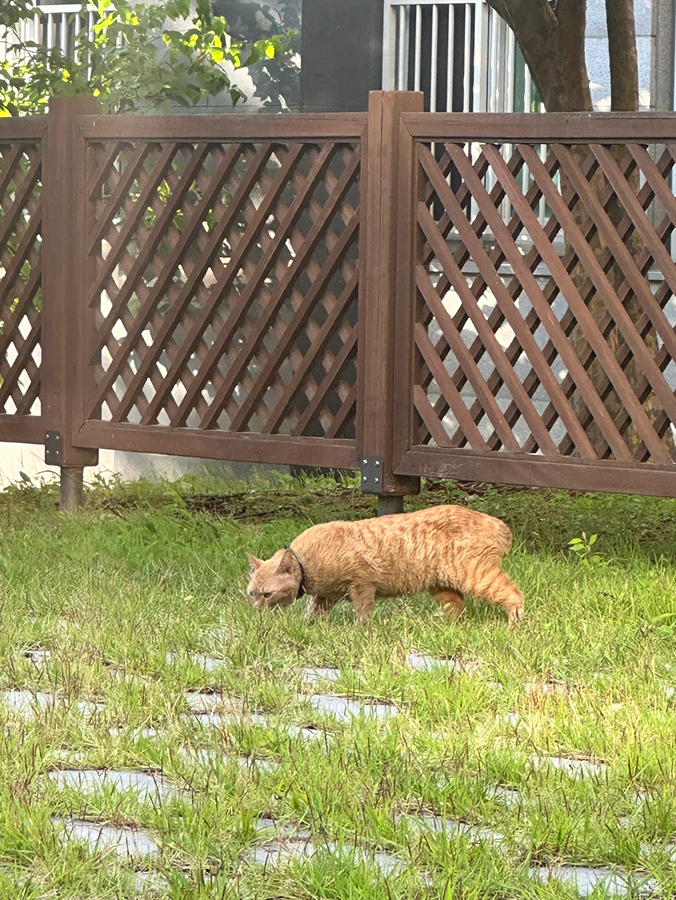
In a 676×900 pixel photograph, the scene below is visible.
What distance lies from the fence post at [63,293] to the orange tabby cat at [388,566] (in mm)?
2914

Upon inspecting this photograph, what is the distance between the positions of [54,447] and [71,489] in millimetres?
249

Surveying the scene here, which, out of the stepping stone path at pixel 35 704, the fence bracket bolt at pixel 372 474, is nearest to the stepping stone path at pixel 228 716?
the stepping stone path at pixel 35 704

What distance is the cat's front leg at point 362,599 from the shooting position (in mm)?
4668

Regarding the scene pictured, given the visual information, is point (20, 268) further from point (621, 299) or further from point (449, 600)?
point (449, 600)

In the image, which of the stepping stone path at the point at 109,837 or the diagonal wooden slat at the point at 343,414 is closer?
the stepping stone path at the point at 109,837

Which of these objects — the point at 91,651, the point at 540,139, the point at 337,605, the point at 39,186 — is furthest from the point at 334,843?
the point at 39,186

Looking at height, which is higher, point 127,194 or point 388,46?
point 388,46

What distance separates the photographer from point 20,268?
24.9ft

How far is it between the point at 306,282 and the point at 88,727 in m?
6.26

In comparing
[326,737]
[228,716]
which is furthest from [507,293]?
[326,737]

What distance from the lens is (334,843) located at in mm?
2734

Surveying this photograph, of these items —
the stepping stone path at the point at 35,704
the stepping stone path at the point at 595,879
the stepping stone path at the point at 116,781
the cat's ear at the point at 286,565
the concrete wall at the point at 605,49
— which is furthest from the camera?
the concrete wall at the point at 605,49

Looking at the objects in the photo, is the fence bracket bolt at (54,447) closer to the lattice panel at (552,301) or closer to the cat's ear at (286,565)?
the lattice panel at (552,301)

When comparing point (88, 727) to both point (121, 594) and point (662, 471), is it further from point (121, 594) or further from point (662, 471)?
point (662, 471)
